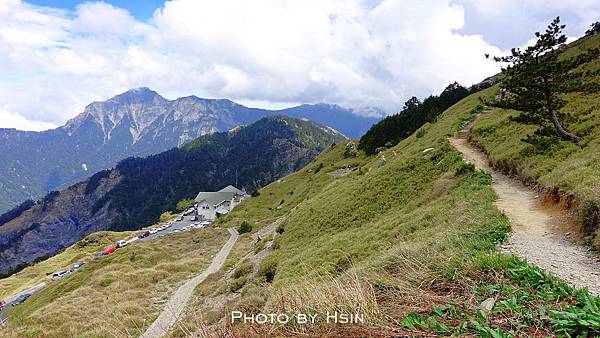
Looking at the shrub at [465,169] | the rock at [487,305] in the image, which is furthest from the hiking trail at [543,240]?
the rock at [487,305]

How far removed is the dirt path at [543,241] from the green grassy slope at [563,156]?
80 centimetres

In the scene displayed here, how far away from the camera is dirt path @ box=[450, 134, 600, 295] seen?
8.14 m

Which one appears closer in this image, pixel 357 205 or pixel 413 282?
pixel 413 282

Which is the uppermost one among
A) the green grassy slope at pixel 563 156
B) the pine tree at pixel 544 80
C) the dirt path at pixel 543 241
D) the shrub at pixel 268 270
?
the pine tree at pixel 544 80

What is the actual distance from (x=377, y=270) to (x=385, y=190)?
63.9 ft

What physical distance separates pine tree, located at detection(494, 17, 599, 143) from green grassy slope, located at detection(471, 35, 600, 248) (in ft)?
5.38

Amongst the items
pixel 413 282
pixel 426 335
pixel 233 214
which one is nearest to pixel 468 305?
pixel 426 335

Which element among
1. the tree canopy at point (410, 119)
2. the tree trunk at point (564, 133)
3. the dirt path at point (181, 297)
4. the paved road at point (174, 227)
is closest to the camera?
the dirt path at point (181, 297)

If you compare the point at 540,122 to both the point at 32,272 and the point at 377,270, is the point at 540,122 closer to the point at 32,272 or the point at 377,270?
the point at 377,270

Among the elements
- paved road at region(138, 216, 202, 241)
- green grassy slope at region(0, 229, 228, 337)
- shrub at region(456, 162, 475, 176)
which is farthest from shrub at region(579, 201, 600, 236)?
paved road at region(138, 216, 202, 241)

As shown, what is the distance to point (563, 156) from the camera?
2084cm

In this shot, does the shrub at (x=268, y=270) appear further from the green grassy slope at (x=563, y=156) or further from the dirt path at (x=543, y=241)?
the green grassy slope at (x=563, y=156)

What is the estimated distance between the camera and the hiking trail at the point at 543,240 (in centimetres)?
816

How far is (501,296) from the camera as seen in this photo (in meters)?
5.82
